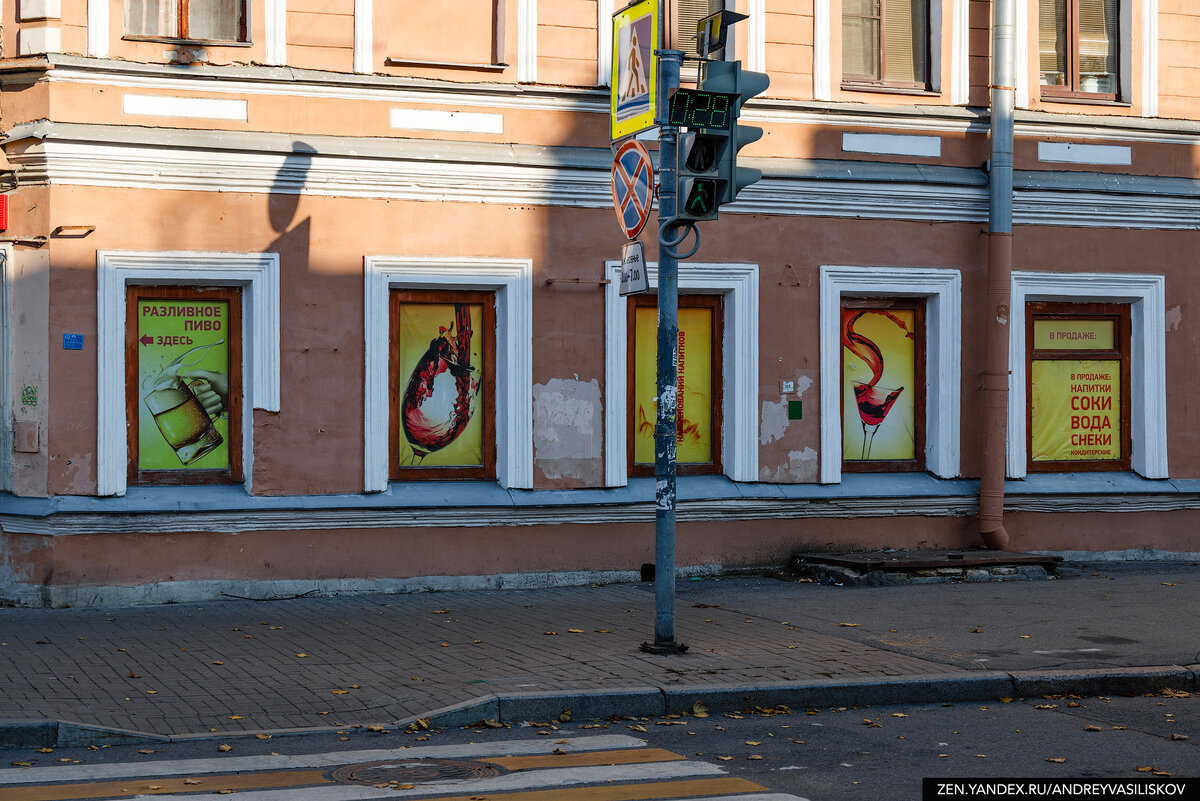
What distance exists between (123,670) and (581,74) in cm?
685

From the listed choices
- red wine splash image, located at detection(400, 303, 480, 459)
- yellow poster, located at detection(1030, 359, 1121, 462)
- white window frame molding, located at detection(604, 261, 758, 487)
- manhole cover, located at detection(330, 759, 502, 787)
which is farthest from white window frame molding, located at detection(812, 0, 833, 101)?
manhole cover, located at detection(330, 759, 502, 787)

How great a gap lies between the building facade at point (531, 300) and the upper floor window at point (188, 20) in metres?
0.03

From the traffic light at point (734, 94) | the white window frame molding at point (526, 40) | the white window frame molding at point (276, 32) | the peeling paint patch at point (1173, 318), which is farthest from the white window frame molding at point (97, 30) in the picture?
the peeling paint patch at point (1173, 318)

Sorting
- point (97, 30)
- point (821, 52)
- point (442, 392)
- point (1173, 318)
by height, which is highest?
point (821, 52)

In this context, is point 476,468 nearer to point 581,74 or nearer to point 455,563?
point 455,563

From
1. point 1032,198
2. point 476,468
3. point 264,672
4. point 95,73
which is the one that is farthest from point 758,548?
point 95,73

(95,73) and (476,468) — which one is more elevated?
(95,73)

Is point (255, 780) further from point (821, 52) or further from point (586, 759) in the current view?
point (821, 52)

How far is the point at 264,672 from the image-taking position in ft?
28.9

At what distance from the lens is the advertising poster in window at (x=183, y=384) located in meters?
12.0

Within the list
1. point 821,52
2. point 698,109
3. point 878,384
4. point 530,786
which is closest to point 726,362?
A: point 878,384

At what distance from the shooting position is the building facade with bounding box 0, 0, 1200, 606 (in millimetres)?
11688

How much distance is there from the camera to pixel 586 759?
6891 mm

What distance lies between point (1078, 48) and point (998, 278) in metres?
2.70
